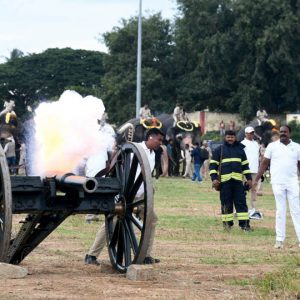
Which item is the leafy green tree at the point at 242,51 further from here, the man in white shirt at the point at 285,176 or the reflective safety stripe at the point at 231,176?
the man in white shirt at the point at 285,176

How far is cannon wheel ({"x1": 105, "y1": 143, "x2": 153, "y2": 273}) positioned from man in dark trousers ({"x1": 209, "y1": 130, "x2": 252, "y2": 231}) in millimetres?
5462

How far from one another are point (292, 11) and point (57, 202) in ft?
187

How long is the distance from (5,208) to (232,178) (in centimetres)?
758

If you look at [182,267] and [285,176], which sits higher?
[285,176]

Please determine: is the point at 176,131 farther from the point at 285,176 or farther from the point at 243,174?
the point at 285,176

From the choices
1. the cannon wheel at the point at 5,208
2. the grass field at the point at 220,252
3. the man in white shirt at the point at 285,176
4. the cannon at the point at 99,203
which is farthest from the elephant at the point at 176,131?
the cannon wheel at the point at 5,208

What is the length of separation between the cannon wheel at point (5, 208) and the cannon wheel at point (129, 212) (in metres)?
1.48

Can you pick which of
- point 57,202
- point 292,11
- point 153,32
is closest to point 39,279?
point 57,202

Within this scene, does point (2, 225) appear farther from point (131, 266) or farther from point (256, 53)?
point (256, 53)

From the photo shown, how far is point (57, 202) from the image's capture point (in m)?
11.8

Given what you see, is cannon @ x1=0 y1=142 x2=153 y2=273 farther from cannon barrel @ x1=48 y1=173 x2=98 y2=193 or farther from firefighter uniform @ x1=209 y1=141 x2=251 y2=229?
firefighter uniform @ x1=209 y1=141 x2=251 y2=229

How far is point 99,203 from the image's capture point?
11.9 m

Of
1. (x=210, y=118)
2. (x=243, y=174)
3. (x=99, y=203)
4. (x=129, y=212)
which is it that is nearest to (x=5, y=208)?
(x=99, y=203)

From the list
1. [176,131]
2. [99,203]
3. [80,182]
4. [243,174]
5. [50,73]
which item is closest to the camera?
[80,182]
